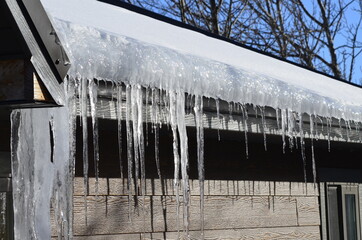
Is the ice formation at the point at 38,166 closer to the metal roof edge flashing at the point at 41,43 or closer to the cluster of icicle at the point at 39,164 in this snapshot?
the cluster of icicle at the point at 39,164

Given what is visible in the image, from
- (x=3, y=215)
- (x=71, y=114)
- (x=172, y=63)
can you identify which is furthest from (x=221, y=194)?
(x=71, y=114)

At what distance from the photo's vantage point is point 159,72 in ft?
11.6

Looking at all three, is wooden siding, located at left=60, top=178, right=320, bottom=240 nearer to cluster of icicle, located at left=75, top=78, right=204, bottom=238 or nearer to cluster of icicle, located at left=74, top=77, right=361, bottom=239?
cluster of icicle, located at left=74, top=77, right=361, bottom=239

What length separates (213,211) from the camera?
506 centimetres

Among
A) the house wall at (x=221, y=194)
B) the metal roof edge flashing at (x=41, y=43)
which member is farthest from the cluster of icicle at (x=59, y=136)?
the metal roof edge flashing at (x=41, y=43)

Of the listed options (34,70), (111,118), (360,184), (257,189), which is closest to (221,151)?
(257,189)

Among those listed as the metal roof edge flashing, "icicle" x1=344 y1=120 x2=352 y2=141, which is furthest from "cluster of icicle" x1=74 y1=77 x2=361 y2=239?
the metal roof edge flashing

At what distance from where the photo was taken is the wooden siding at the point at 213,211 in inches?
166

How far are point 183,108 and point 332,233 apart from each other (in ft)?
10.4

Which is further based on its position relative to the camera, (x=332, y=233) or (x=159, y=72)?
(x=332, y=233)

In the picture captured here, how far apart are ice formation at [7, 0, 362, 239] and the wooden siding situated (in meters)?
0.13

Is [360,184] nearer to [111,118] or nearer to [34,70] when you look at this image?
[111,118]

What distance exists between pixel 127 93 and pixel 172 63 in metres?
0.26

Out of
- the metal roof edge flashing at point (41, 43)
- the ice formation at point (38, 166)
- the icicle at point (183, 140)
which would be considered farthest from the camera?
the icicle at point (183, 140)
